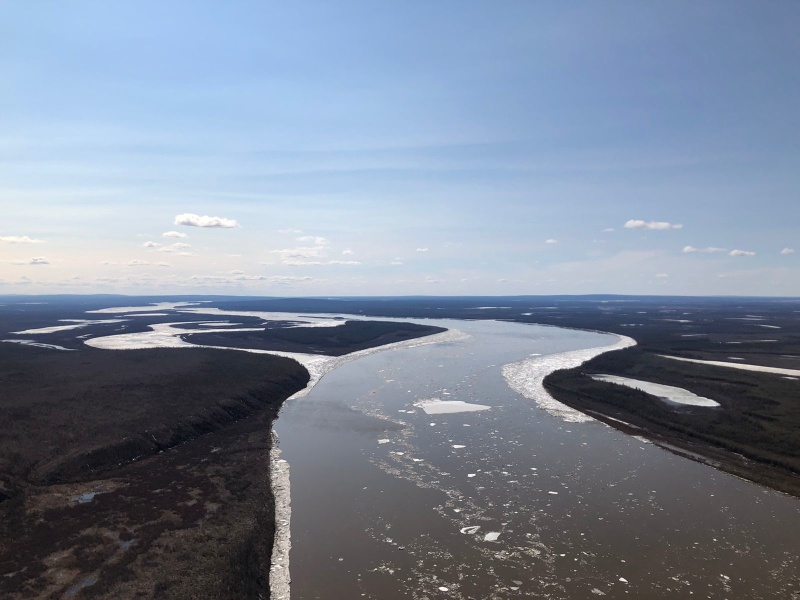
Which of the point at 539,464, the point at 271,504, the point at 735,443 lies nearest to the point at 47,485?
the point at 271,504

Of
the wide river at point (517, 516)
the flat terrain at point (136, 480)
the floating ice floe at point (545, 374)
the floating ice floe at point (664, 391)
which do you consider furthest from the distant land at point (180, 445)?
the wide river at point (517, 516)

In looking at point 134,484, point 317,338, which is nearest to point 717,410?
point 134,484

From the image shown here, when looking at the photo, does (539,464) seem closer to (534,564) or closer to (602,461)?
(602,461)

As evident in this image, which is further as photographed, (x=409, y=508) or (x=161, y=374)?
(x=161, y=374)

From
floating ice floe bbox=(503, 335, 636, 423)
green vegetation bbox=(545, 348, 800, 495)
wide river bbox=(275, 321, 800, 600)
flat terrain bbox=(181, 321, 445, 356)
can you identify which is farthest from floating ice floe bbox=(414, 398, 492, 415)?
flat terrain bbox=(181, 321, 445, 356)

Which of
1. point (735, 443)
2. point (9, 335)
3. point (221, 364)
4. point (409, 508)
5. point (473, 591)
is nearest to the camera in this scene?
point (473, 591)

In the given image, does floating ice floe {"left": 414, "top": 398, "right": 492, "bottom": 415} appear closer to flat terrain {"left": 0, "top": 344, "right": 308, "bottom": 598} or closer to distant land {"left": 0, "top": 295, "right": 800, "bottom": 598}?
distant land {"left": 0, "top": 295, "right": 800, "bottom": 598}
